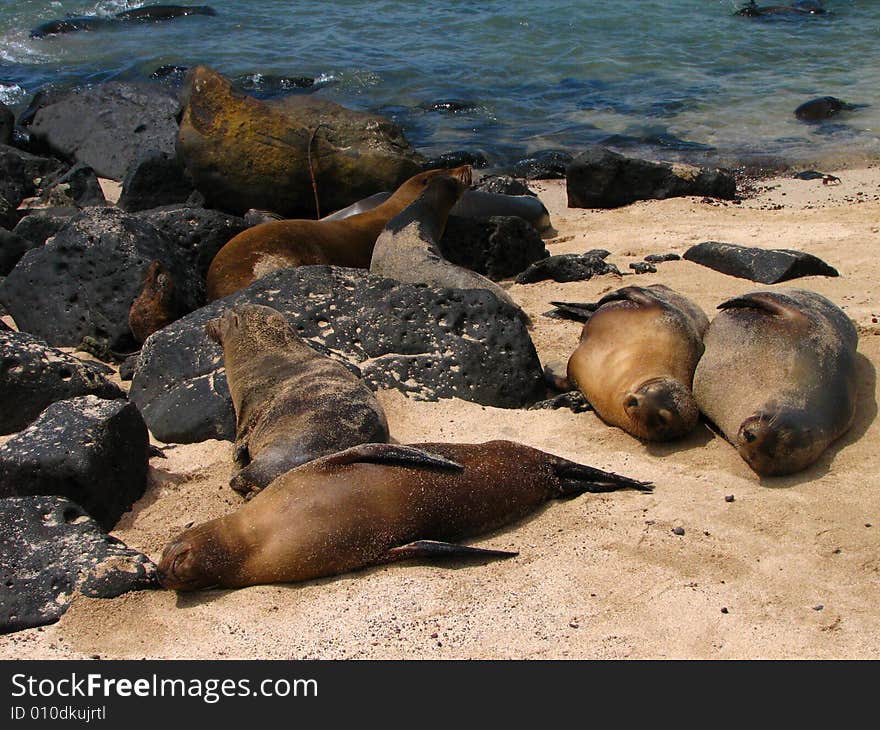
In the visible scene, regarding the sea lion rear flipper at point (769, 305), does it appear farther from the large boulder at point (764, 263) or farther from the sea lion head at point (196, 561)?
the sea lion head at point (196, 561)

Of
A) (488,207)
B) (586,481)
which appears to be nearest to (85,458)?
(586,481)

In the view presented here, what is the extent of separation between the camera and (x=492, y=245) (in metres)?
7.68

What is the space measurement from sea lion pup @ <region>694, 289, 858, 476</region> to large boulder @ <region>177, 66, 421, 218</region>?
4.61m

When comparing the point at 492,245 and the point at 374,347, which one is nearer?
the point at 374,347

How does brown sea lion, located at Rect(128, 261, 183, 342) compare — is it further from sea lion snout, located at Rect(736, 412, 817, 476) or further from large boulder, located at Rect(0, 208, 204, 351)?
sea lion snout, located at Rect(736, 412, 817, 476)

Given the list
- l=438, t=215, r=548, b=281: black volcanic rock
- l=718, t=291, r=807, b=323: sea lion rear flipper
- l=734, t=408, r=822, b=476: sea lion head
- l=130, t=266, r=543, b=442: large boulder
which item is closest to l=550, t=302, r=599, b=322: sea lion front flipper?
l=130, t=266, r=543, b=442: large boulder

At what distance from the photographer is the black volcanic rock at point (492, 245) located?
7.68 m

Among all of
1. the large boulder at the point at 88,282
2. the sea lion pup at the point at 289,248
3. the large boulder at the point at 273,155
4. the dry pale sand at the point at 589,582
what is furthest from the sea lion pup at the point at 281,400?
the large boulder at the point at 273,155

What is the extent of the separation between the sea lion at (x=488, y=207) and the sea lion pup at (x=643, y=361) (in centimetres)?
291

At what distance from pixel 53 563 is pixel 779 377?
295 centimetres

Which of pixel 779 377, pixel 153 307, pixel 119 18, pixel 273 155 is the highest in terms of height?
pixel 119 18

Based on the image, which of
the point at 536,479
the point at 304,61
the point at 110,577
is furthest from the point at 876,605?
the point at 304,61

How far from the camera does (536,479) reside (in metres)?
4.07

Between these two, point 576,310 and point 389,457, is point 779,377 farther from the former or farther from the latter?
point 576,310
